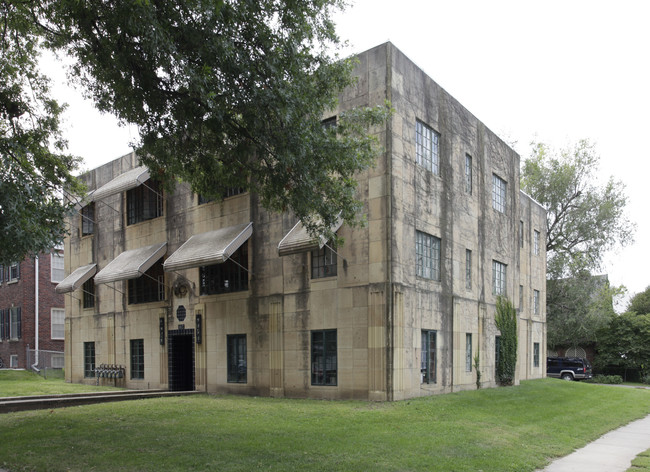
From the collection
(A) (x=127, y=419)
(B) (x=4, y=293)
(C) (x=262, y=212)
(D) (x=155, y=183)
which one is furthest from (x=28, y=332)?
(A) (x=127, y=419)

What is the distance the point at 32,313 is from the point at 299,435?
32.8m

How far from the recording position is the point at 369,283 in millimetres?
17609

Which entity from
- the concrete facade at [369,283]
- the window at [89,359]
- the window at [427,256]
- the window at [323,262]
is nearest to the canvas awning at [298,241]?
the window at [323,262]

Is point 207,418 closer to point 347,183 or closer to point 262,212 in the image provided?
point 347,183

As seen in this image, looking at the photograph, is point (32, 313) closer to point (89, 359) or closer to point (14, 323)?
point (14, 323)

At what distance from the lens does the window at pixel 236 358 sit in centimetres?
2120

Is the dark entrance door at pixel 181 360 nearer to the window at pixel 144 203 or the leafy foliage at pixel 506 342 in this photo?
the window at pixel 144 203

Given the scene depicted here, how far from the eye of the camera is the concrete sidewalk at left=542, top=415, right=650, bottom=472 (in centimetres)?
1066

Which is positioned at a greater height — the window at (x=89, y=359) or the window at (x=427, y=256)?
the window at (x=427, y=256)

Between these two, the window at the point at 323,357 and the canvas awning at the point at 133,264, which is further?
the canvas awning at the point at 133,264

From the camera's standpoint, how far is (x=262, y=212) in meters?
21.0

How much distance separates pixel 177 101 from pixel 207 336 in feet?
39.0

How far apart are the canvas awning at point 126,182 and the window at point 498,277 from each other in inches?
624

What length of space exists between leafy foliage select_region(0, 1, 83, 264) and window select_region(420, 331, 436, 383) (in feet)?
38.5
